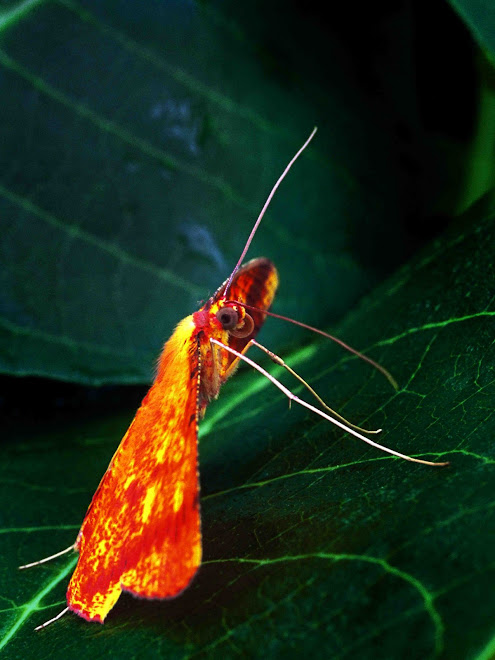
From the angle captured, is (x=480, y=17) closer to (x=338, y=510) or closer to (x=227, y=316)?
(x=227, y=316)

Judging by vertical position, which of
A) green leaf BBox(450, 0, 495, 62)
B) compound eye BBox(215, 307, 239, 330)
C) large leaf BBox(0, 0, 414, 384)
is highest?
green leaf BBox(450, 0, 495, 62)

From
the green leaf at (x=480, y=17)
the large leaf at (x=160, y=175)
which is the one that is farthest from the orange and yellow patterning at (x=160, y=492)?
the green leaf at (x=480, y=17)

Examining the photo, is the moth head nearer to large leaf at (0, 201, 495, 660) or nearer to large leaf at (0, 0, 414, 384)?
large leaf at (0, 201, 495, 660)

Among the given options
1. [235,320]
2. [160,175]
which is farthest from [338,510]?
[160,175]

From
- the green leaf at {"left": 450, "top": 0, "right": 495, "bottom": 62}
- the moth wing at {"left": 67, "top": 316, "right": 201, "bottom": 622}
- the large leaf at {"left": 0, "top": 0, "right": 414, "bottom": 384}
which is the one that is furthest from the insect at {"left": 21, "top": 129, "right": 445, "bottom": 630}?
the green leaf at {"left": 450, "top": 0, "right": 495, "bottom": 62}

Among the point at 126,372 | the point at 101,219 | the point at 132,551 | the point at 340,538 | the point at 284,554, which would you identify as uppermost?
the point at 340,538

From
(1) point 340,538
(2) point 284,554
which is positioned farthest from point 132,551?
(1) point 340,538

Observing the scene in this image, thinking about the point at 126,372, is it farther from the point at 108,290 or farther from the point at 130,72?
the point at 130,72
